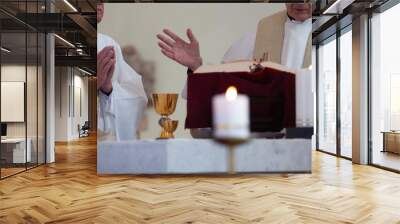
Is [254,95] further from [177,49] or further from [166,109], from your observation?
[177,49]

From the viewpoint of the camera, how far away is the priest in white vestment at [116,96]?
624 centimetres

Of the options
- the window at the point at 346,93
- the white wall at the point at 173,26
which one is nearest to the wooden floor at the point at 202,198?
the white wall at the point at 173,26

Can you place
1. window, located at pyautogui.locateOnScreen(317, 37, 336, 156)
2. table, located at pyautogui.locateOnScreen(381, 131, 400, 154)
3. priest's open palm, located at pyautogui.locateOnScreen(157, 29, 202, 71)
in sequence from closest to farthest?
priest's open palm, located at pyautogui.locateOnScreen(157, 29, 202, 71), table, located at pyautogui.locateOnScreen(381, 131, 400, 154), window, located at pyautogui.locateOnScreen(317, 37, 336, 156)

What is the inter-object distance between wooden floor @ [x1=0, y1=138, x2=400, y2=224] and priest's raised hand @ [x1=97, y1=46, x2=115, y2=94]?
1.38 metres

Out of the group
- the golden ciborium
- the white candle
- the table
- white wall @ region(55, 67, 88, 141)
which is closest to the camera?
the white candle

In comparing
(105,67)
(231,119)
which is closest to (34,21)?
(105,67)

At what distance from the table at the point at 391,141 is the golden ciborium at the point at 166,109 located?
3.63 m

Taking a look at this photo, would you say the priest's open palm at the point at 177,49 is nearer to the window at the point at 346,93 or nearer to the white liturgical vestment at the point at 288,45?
A: the white liturgical vestment at the point at 288,45

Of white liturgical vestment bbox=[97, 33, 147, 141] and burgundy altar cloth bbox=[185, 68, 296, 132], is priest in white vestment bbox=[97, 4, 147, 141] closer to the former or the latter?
white liturgical vestment bbox=[97, 33, 147, 141]

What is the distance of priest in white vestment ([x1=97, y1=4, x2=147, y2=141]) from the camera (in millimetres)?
6238

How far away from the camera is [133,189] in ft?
17.5

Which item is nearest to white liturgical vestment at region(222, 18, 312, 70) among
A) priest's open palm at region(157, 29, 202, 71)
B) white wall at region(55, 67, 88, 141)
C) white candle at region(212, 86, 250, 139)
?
priest's open palm at region(157, 29, 202, 71)

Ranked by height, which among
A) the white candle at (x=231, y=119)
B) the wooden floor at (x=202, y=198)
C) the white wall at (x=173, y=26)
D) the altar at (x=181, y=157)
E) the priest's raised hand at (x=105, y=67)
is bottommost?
the wooden floor at (x=202, y=198)

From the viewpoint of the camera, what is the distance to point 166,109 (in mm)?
5793
